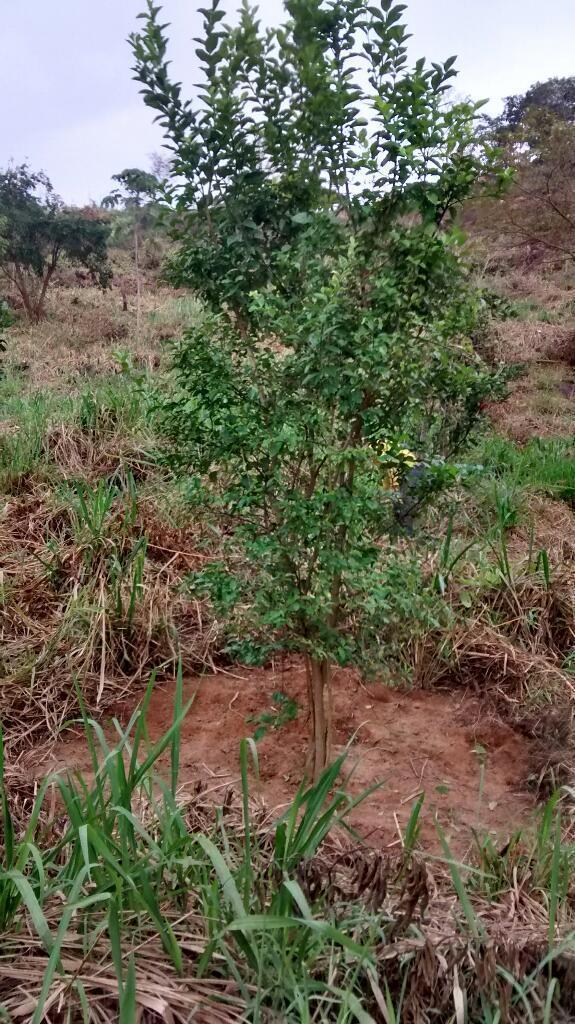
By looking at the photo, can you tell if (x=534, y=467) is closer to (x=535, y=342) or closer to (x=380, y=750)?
(x=380, y=750)

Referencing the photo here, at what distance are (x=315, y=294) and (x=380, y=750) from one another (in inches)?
69.4

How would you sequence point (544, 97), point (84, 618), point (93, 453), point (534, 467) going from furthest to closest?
1. point (544, 97)
2. point (534, 467)
3. point (93, 453)
4. point (84, 618)

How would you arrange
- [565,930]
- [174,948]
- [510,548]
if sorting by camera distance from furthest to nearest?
[510,548], [565,930], [174,948]

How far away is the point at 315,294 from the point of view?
1.83m

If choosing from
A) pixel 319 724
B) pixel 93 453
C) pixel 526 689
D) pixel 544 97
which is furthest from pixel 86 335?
pixel 544 97

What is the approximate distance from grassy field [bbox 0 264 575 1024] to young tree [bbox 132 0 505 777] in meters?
0.30

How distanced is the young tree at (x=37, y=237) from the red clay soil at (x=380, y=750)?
10979 mm

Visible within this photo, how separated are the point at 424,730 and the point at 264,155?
7.06ft

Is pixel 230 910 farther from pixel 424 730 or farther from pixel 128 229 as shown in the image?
pixel 128 229

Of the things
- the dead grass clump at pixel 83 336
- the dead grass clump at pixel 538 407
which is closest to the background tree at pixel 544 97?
the dead grass clump at pixel 83 336

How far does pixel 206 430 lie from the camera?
2141 mm

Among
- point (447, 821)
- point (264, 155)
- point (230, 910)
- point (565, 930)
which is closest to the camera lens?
point (230, 910)

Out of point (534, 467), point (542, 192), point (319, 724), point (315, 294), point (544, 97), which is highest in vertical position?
point (544, 97)

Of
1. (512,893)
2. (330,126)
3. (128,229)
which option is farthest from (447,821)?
(128,229)
